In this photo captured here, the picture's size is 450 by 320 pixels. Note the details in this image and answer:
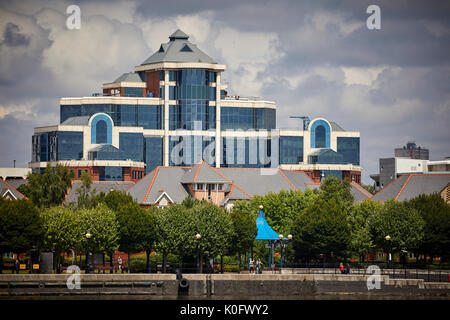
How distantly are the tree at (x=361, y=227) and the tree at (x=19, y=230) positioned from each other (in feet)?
126

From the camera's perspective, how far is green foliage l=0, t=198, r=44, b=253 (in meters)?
106

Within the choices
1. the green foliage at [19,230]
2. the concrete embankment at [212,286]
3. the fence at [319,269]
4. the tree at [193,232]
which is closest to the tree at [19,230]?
the green foliage at [19,230]

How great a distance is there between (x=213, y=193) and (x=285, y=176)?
15.9 meters

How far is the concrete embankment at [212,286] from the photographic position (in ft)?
309

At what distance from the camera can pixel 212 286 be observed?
98250 millimetres

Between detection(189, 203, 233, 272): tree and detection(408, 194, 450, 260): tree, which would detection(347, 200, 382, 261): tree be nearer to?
detection(408, 194, 450, 260): tree

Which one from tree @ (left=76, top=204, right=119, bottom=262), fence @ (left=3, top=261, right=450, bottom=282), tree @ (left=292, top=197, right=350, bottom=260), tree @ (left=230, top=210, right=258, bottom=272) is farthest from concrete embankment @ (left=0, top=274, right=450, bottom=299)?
tree @ (left=292, top=197, right=350, bottom=260)

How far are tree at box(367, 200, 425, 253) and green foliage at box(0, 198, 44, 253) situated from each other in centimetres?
3969

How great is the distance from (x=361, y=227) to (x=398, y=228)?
29.4ft

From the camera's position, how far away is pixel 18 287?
308 feet

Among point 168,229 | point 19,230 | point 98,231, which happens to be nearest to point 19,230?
point 19,230

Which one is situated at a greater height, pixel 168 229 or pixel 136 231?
pixel 168 229

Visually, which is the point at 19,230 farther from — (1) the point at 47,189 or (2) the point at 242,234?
(1) the point at 47,189

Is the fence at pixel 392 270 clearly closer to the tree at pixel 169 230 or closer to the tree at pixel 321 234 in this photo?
the tree at pixel 321 234
